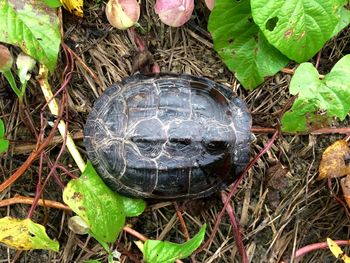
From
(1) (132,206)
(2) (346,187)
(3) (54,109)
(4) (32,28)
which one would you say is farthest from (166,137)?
(2) (346,187)

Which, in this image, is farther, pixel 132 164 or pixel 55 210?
pixel 55 210

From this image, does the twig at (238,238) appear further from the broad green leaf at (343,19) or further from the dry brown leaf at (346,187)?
the broad green leaf at (343,19)

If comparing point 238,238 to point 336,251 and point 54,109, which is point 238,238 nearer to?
point 336,251

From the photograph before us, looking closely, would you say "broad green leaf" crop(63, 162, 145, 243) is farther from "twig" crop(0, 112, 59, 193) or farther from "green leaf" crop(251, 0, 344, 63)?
"green leaf" crop(251, 0, 344, 63)

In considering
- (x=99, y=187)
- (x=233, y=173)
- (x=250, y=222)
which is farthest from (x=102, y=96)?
(x=250, y=222)

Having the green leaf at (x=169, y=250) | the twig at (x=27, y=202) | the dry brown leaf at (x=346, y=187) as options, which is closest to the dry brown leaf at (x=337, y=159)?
the dry brown leaf at (x=346, y=187)

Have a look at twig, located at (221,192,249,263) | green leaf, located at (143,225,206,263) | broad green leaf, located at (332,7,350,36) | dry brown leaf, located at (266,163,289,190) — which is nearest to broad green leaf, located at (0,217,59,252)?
green leaf, located at (143,225,206,263)

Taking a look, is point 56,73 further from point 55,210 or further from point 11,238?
point 11,238
